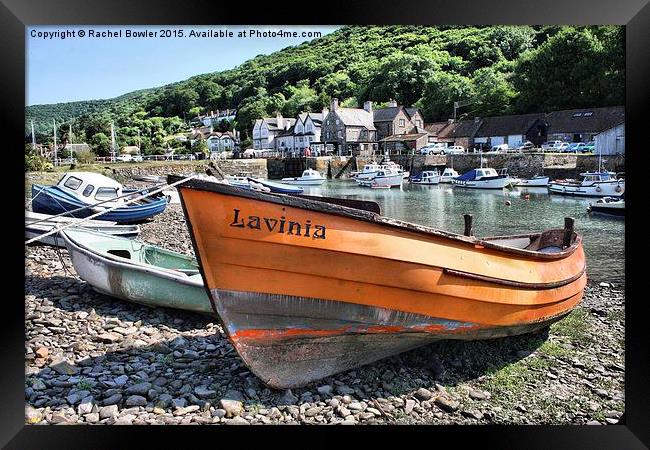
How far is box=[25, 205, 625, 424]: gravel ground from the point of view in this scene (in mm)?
3146

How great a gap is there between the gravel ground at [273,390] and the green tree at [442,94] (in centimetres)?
710

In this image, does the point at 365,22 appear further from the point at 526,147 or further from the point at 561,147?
the point at 526,147

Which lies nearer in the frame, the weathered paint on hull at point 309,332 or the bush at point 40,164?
the weathered paint on hull at point 309,332

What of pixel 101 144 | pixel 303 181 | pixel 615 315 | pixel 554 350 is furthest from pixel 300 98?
pixel 303 181

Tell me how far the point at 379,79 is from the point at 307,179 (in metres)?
8.58

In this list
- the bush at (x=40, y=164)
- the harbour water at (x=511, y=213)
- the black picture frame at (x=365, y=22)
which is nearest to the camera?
the black picture frame at (x=365, y=22)

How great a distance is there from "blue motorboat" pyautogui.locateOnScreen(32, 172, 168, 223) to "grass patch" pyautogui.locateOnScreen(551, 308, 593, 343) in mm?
5414

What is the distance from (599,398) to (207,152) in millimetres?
9526

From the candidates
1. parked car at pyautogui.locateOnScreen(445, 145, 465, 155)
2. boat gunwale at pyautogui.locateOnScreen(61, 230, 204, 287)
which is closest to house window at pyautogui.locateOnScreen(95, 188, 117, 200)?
boat gunwale at pyautogui.locateOnScreen(61, 230, 204, 287)

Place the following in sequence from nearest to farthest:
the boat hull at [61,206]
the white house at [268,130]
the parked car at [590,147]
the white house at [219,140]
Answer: the boat hull at [61,206], the parked car at [590,147], the white house at [219,140], the white house at [268,130]

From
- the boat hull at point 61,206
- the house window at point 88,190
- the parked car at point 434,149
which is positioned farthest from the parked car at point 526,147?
the house window at point 88,190

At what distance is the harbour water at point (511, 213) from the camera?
6485 mm

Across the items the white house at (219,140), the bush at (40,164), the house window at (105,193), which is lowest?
the house window at (105,193)

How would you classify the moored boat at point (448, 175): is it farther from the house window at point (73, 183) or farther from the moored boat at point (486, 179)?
the house window at point (73, 183)
